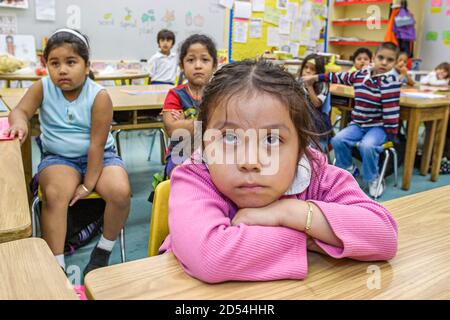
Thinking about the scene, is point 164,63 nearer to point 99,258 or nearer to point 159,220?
point 99,258

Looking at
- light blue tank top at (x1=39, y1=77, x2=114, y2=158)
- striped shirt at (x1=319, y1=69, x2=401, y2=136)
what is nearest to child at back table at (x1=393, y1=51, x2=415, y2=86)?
striped shirt at (x1=319, y1=69, x2=401, y2=136)

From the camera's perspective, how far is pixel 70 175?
1.73m

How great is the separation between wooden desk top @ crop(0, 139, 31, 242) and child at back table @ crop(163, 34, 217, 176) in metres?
0.93

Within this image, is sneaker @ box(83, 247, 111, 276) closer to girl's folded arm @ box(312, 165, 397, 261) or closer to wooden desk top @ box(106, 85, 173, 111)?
wooden desk top @ box(106, 85, 173, 111)

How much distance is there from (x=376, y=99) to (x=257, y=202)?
8.39 feet

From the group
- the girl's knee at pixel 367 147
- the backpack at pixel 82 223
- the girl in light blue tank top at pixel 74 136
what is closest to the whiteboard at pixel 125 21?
the girl's knee at pixel 367 147

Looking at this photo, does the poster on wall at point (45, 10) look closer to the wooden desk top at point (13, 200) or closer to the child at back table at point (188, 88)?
the child at back table at point (188, 88)

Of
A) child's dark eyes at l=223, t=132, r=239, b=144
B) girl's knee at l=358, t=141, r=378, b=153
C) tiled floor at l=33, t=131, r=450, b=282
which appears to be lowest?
tiled floor at l=33, t=131, r=450, b=282

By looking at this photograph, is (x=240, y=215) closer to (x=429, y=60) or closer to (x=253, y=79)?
(x=253, y=79)

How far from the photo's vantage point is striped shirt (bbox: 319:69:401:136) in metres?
2.96

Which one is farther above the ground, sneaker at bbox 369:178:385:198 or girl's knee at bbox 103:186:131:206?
girl's knee at bbox 103:186:131:206

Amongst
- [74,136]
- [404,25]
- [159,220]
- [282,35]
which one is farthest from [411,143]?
[282,35]

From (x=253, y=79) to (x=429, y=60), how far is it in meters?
6.09
